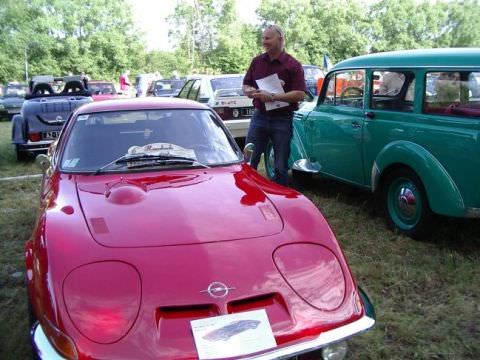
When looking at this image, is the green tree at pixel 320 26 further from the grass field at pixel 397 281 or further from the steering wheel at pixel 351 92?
the grass field at pixel 397 281

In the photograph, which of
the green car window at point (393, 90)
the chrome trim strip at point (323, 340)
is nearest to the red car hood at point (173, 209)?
the chrome trim strip at point (323, 340)

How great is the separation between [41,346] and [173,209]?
38.1 inches

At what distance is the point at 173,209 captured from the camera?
2.72 meters

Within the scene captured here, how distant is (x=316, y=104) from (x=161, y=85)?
461 inches

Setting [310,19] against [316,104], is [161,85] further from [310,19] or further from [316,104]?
[310,19]

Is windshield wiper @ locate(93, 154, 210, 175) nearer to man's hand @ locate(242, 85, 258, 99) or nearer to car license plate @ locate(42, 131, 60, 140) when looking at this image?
man's hand @ locate(242, 85, 258, 99)

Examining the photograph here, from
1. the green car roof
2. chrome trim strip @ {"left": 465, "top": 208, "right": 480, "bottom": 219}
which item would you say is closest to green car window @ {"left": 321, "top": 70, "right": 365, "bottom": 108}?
the green car roof

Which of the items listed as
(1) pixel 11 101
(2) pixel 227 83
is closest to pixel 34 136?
(2) pixel 227 83

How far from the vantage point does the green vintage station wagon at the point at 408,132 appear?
4.09 m

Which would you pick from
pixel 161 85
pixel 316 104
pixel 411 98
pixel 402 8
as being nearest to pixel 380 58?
pixel 411 98

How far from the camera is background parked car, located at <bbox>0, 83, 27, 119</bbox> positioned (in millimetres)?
19891

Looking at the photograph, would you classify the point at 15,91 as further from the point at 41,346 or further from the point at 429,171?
the point at 41,346

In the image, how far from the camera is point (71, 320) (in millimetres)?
2029

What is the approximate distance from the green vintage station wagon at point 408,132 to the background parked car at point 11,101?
56.7 ft
